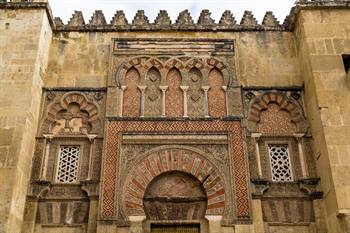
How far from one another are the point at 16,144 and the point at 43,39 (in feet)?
6.62

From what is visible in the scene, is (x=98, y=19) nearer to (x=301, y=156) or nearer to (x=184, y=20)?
(x=184, y=20)

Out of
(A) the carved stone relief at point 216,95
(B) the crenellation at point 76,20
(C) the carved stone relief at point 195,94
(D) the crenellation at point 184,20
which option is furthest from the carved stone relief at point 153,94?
(B) the crenellation at point 76,20

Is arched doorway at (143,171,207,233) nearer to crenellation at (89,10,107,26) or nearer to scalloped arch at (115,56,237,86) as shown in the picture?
scalloped arch at (115,56,237,86)

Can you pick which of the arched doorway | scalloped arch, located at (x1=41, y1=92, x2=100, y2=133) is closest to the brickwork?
scalloped arch, located at (x1=41, y1=92, x2=100, y2=133)

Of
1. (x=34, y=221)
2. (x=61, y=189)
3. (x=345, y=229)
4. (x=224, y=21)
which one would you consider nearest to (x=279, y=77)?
(x=224, y=21)

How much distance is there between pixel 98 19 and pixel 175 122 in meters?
2.55

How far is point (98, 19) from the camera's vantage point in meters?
7.88

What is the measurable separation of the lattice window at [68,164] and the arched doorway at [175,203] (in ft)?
3.89

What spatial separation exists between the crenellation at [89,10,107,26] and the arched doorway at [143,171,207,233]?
123 inches

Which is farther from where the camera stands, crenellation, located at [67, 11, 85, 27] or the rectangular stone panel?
crenellation, located at [67, 11, 85, 27]

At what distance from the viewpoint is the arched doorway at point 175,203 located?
244 inches

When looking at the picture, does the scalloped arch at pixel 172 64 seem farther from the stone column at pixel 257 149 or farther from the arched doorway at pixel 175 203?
the arched doorway at pixel 175 203

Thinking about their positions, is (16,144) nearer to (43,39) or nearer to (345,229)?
(43,39)

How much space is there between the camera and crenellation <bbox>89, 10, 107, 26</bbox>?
25.7 ft
